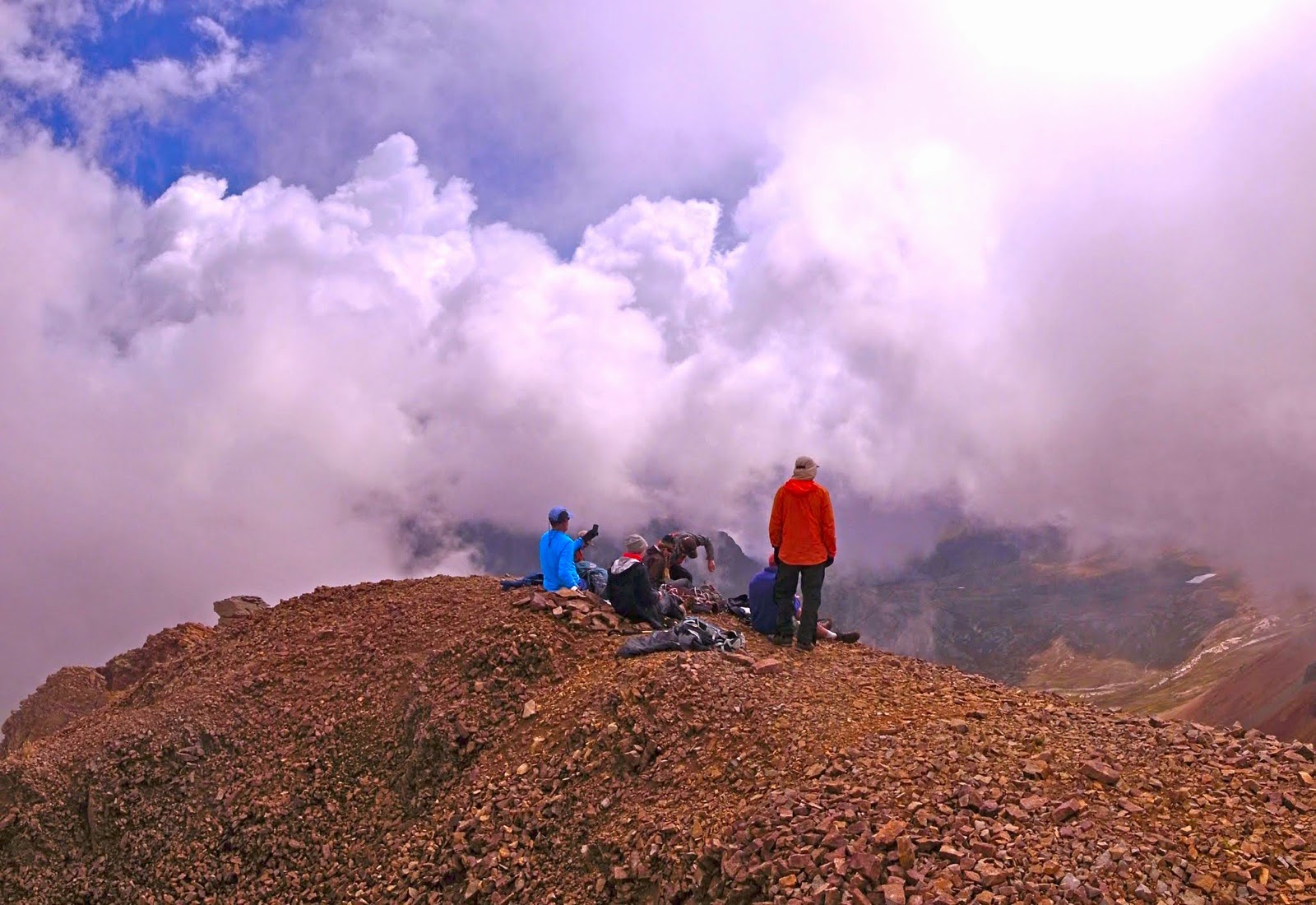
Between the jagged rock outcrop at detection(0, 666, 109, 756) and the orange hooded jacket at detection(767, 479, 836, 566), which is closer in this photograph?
the orange hooded jacket at detection(767, 479, 836, 566)

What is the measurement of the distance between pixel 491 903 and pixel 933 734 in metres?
5.48

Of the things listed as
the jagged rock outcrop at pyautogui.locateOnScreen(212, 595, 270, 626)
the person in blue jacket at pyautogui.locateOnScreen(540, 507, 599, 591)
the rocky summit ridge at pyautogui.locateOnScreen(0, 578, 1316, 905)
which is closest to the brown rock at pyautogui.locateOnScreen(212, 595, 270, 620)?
the jagged rock outcrop at pyautogui.locateOnScreen(212, 595, 270, 626)

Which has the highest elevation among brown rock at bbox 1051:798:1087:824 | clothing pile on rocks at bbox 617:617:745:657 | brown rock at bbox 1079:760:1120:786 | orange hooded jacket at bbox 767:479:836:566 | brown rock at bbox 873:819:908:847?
orange hooded jacket at bbox 767:479:836:566

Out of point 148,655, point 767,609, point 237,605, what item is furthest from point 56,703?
point 767,609

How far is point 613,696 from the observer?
13.1 meters

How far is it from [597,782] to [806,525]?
18.6ft

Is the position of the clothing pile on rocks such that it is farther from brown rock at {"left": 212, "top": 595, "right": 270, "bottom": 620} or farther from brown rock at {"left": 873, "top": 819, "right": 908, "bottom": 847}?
brown rock at {"left": 212, "top": 595, "right": 270, "bottom": 620}

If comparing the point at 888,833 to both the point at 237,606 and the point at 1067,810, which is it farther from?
the point at 237,606

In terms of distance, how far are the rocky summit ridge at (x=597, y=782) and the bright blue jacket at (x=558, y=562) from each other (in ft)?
2.36

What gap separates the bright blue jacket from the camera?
17.6 meters

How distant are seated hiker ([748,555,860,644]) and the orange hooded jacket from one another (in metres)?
1.03

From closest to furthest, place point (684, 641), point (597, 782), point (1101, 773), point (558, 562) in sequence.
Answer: point (1101, 773) → point (597, 782) → point (684, 641) → point (558, 562)

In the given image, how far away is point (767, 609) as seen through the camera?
1673 cm

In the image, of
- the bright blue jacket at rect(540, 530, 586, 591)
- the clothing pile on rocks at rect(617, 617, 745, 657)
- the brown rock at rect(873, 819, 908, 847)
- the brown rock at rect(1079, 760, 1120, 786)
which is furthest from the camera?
the bright blue jacket at rect(540, 530, 586, 591)
